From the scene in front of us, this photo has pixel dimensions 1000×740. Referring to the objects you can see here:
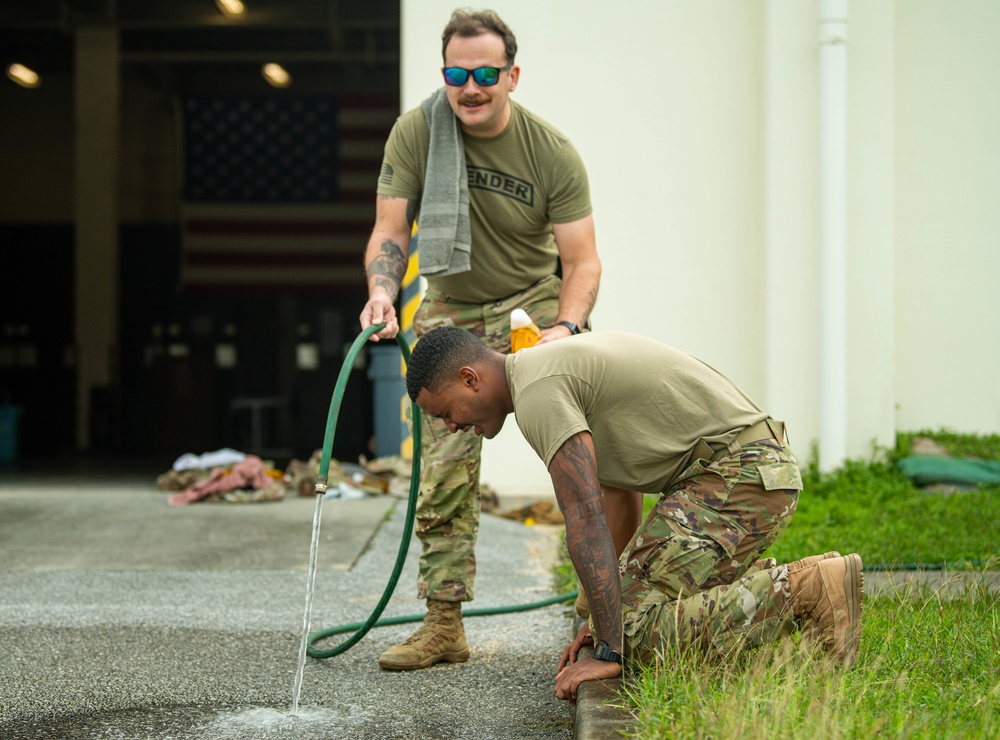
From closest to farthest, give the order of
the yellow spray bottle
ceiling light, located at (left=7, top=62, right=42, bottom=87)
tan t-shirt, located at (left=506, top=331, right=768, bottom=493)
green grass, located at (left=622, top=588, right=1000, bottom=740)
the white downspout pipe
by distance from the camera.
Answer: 1. green grass, located at (left=622, top=588, right=1000, bottom=740)
2. tan t-shirt, located at (left=506, top=331, right=768, bottom=493)
3. the yellow spray bottle
4. the white downspout pipe
5. ceiling light, located at (left=7, top=62, right=42, bottom=87)

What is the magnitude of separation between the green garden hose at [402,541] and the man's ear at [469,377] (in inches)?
11.6

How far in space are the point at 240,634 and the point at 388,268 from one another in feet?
4.50

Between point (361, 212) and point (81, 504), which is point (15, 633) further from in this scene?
point (361, 212)

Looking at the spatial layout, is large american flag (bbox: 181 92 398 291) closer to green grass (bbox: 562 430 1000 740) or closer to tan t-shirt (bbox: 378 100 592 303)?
tan t-shirt (bbox: 378 100 592 303)

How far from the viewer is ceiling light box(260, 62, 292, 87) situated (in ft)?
54.0

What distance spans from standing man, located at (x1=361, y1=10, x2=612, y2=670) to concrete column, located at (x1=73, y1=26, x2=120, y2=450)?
490 inches

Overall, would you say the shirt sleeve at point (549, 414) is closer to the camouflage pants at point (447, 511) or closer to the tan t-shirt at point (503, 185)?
the camouflage pants at point (447, 511)

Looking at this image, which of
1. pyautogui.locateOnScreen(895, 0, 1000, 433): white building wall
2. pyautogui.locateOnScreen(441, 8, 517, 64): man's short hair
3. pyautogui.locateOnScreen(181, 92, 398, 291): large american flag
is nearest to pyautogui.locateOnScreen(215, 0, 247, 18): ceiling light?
pyautogui.locateOnScreen(181, 92, 398, 291): large american flag

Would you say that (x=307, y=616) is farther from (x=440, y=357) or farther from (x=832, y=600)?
(x=832, y=600)

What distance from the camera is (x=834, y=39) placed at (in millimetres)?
6875

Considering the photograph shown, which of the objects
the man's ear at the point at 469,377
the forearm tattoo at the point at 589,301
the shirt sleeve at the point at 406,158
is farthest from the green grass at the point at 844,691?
the shirt sleeve at the point at 406,158

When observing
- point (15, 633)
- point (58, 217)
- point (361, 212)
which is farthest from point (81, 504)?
point (58, 217)

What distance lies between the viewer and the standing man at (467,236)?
11.4 ft

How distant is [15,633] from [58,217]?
14584mm
